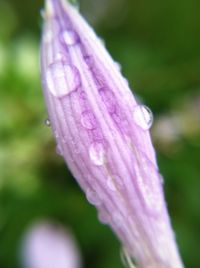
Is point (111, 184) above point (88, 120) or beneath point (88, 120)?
beneath

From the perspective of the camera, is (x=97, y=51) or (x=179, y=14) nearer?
(x=97, y=51)

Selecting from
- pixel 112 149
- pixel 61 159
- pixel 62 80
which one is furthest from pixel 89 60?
pixel 61 159

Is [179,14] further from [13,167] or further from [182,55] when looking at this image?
[13,167]

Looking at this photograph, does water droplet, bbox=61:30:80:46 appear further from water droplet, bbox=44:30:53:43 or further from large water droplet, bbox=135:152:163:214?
large water droplet, bbox=135:152:163:214

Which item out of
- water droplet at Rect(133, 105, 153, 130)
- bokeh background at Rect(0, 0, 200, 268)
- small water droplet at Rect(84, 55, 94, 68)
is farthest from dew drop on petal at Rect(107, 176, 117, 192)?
bokeh background at Rect(0, 0, 200, 268)

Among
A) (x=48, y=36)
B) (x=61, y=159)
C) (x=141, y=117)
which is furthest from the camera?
(x=61, y=159)

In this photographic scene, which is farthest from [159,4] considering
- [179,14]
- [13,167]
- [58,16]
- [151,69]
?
[58,16]

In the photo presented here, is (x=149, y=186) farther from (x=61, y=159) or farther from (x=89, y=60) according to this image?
(x=61, y=159)
